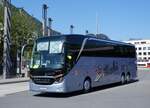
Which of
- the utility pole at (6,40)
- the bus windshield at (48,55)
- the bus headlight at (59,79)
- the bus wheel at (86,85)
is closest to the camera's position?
the bus headlight at (59,79)

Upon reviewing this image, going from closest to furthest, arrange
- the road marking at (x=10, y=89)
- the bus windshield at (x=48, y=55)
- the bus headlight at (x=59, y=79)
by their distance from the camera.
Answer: the bus headlight at (x=59, y=79), the bus windshield at (x=48, y=55), the road marking at (x=10, y=89)

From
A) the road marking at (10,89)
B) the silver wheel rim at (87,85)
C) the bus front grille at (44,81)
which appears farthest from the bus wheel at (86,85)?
the road marking at (10,89)

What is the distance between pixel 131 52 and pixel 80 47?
10081 millimetres

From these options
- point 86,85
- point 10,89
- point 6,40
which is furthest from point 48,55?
point 6,40

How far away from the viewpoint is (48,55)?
1866 cm

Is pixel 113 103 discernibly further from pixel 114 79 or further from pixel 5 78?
pixel 5 78

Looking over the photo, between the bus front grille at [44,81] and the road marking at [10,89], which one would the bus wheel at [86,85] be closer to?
the bus front grille at [44,81]

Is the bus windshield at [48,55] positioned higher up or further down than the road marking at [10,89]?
higher up

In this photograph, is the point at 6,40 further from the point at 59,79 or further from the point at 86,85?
the point at 59,79

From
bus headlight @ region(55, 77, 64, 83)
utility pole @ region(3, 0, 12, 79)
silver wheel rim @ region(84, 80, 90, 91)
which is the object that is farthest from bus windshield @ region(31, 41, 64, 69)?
utility pole @ region(3, 0, 12, 79)

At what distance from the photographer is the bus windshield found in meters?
18.3

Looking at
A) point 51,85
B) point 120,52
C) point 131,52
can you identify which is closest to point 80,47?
point 51,85

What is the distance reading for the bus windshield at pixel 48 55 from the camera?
18.3m

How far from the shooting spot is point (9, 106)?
591 inches
